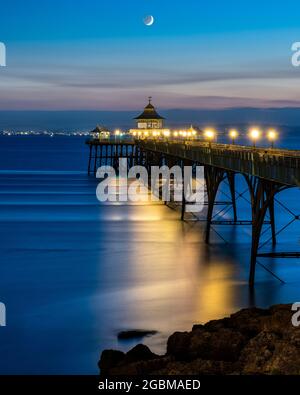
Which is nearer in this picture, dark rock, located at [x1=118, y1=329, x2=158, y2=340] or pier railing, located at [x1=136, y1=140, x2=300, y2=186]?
dark rock, located at [x1=118, y1=329, x2=158, y2=340]

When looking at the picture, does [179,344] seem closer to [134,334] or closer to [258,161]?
[134,334]

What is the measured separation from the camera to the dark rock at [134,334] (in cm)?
1795

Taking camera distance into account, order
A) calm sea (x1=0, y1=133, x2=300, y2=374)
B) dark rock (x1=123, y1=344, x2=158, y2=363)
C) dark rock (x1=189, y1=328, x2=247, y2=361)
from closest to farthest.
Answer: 1. dark rock (x1=189, y1=328, x2=247, y2=361)
2. dark rock (x1=123, y1=344, x2=158, y2=363)
3. calm sea (x1=0, y1=133, x2=300, y2=374)

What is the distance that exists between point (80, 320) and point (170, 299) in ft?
10.2

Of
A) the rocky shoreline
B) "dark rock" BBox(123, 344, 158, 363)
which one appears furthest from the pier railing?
"dark rock" BBox(123, 344, 158, 363)

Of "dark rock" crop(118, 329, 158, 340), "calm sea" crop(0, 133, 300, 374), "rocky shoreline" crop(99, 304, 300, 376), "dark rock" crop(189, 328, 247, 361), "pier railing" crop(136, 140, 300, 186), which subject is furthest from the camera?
"pier railing" crop(136, 140, 300, 186)

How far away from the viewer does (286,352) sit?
41.3 feet

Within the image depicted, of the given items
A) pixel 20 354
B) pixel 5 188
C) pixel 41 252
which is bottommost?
pixel 20 354

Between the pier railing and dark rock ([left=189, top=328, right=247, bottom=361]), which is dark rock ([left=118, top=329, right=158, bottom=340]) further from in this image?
the pier railing

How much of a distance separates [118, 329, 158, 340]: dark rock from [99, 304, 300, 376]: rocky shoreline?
2.11 meters

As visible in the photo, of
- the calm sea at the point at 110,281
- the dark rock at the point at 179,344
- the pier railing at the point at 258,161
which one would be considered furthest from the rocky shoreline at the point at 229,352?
the pier railing at the point at 258,161

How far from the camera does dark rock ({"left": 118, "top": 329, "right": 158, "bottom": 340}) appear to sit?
18.0m

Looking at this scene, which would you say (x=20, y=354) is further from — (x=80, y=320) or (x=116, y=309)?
(x=116, y=309)
